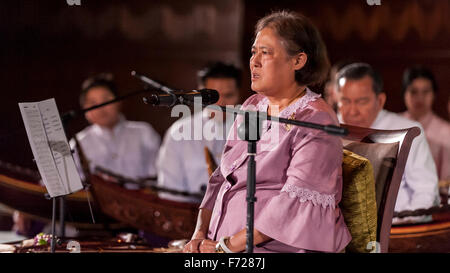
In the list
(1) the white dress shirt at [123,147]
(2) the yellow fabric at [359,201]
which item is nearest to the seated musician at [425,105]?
(1) the white dress shirt at [123,147]

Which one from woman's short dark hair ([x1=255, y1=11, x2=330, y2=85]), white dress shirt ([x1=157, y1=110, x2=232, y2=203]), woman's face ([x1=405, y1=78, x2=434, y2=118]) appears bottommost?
white dress shirt ([x1=157, y1=110, x2=232, y2=203])

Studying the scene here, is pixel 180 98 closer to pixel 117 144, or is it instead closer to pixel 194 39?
pixel 117 144

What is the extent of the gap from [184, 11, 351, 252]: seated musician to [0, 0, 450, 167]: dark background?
3.23 m

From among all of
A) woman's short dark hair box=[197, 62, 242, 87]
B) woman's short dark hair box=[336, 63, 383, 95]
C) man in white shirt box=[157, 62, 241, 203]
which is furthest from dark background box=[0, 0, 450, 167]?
woman's short dark hair box=[336, 63, 383, 95]

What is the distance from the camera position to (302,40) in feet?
7.79

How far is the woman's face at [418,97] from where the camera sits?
5254 mm

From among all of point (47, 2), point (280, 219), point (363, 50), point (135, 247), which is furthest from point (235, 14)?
point (280, 219)

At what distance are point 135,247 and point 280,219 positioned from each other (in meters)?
0.91

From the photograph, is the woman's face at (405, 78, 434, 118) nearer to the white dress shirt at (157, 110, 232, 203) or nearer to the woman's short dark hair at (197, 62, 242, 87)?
the woman's short dark hair at (197, 62, 242, 87)

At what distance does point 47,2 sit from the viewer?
150 inches

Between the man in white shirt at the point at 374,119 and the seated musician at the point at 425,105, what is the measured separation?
1705 mm

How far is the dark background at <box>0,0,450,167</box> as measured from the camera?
19.7ft
